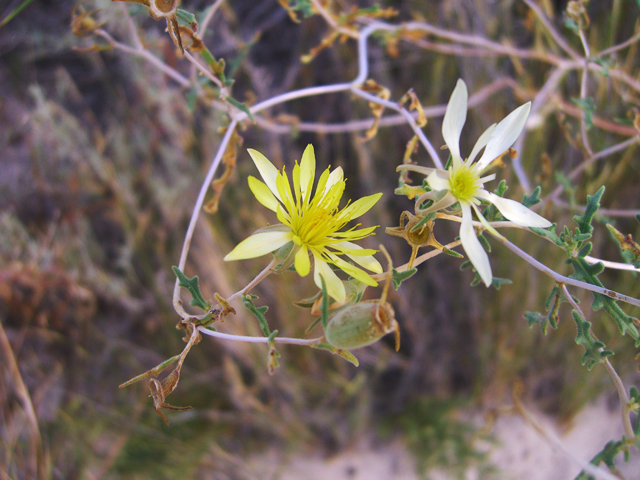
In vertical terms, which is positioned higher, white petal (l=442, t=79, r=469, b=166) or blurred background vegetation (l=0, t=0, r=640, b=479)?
white petal (l=442, t=79, r=469, b=166)

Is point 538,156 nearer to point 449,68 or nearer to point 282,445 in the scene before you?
point 449,68

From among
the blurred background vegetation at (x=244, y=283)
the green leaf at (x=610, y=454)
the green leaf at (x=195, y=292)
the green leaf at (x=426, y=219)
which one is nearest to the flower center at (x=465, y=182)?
the green leaf at (x=426, y=219)

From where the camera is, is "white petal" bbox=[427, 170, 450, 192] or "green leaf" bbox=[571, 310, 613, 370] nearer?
"white petal" bbox=[427, 170, 450, 192]

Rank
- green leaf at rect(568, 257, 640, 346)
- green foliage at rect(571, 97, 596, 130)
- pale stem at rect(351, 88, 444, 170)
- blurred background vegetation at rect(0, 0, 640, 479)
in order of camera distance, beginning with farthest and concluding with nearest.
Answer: blurred background vegetation at rect(0, 0, 640, 479), green foliage at rect(571, 97, 596, 130), pale stem at rect(351, 88, 444, 170), green leaf at rect(568, 257, 640, 346)

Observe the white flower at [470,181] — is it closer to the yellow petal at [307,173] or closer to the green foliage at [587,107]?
the yellow petal at [307,173]

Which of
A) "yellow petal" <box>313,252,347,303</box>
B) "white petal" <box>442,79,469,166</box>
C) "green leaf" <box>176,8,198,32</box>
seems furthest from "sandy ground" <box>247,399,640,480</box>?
"green leaf" <box>176,8,198,32</box>

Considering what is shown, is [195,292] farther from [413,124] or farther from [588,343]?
[588,343]

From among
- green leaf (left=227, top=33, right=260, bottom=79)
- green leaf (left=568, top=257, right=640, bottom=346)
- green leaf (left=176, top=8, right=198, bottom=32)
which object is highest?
green leaf (left=176, top=8, right=198, bottom=32)

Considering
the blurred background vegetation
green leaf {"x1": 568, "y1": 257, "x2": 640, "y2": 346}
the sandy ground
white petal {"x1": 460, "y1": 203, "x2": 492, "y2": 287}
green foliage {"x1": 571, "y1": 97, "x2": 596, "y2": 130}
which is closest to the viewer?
white petal {"x1": 460, "y1": 203, "x2": 492, "y2": 287}

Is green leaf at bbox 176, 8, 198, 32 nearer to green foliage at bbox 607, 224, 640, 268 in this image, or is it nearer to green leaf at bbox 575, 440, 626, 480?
green foliage at bbox 607, 224, 640, 268
